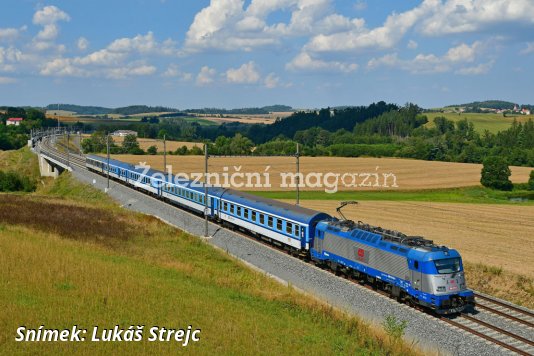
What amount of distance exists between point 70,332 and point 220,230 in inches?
1134

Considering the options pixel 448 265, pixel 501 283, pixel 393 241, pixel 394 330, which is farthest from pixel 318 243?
pixel 394 330

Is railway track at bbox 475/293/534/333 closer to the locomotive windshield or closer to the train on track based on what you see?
the train on track

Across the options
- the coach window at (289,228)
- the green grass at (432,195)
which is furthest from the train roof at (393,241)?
the green grass at (432,195)

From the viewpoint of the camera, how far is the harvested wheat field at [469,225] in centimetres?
3600

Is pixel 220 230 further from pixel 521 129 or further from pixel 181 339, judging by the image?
pixel 521 129

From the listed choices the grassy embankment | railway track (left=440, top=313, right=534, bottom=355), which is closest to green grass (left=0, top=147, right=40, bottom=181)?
the grassy embankment

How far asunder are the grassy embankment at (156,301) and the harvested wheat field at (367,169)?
5295cm

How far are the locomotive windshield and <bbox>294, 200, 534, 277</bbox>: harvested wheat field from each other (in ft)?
28.0

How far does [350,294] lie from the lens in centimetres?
2703

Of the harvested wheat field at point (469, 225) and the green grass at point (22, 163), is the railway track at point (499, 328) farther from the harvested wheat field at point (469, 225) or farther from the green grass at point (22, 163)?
the green grass at point (22, 163)

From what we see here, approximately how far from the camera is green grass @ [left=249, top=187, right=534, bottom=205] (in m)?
74.2

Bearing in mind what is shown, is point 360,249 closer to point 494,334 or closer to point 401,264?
point 401,264

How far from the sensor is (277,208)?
37.6m

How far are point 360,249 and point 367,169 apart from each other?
8142 cm
